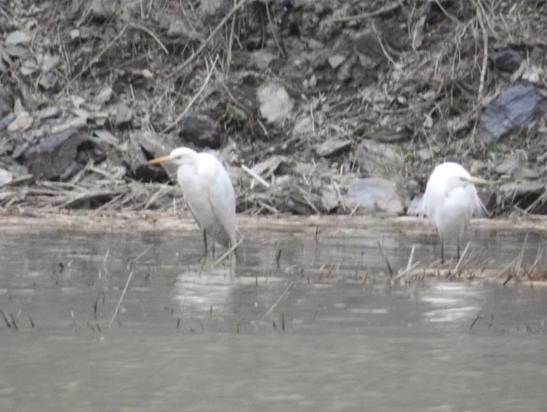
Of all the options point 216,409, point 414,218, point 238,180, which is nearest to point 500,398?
point 216,409

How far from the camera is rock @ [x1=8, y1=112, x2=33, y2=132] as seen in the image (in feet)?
59.6

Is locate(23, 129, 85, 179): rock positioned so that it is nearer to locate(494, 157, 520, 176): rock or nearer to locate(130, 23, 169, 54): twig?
locate(130, 23, 169, 54): twig

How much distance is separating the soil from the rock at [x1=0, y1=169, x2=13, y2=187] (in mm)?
20

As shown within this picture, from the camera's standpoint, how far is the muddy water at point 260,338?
558 cm

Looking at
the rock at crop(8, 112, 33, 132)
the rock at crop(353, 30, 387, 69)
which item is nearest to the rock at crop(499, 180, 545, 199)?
the rock at crop(353, 30, 387, 69)

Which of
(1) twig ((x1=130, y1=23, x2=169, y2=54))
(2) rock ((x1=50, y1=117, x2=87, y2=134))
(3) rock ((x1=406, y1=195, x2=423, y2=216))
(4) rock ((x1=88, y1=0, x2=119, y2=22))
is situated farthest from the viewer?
(4) rock ((x1=88, y1=0, x2=119, y2=22))

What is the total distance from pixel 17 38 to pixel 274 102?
13.6 ft

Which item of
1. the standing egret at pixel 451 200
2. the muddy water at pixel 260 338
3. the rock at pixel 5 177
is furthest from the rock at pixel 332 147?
the muddy water at pixel 260 338

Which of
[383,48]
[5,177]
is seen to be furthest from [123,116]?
[383,48]

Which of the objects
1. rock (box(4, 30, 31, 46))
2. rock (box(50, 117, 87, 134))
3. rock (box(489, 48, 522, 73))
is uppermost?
rock (box(4, 30, 31, 46))

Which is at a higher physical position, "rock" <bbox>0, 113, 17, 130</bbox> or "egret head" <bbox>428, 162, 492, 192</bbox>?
"rock" <bbox>0, 113, 17, 130</bbox>

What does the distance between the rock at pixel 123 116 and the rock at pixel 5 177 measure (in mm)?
2421

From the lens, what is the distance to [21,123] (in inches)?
720

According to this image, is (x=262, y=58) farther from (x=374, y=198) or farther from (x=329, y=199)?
(x=374, y=198)
